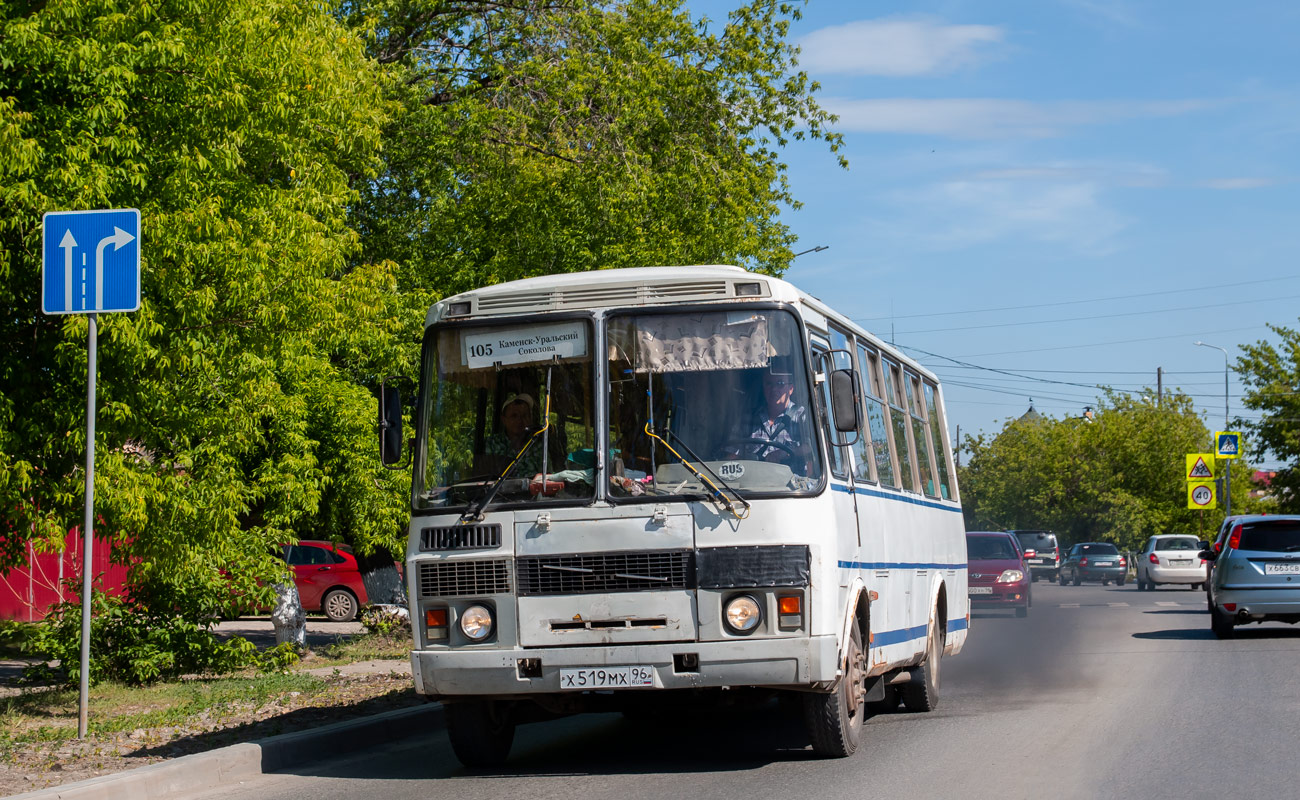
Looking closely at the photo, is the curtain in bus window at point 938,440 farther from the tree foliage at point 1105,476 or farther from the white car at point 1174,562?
the tree foliage at point 1105,476

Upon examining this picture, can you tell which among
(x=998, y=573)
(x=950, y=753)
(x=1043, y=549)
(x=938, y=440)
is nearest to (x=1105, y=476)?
(x=1043, y=549)

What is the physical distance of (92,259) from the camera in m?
9.86

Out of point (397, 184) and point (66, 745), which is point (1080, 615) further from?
point (66, 745)

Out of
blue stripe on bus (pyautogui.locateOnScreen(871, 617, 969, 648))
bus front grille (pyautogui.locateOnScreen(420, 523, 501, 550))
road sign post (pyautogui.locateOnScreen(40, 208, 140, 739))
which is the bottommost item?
blue stripe on bus (pyautogui.locateOnScreen(871, 617, 969, 648))

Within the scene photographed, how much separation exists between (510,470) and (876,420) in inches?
129

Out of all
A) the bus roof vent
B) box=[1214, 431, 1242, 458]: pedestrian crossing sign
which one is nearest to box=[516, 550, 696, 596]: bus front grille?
the bus roof vent

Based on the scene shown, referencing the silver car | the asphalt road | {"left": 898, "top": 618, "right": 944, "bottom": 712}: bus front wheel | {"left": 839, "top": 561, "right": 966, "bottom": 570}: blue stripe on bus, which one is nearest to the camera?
the asphalt road

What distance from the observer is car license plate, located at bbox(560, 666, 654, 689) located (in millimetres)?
8508

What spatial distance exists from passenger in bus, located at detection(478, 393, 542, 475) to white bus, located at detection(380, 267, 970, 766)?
1cm

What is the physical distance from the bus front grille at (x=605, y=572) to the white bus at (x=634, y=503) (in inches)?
0.5

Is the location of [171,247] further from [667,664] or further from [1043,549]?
[1043,549]

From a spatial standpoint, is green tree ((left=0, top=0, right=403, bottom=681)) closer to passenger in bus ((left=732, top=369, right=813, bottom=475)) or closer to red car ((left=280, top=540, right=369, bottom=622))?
passenger in bus ((left=732, top=369, right=813, bottom=475))

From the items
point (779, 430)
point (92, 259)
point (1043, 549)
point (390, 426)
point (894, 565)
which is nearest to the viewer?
point (779, 430)

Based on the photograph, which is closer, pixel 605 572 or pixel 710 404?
pixel 605 572
